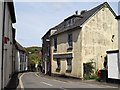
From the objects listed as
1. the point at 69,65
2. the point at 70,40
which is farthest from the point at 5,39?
A: the point at 69,65

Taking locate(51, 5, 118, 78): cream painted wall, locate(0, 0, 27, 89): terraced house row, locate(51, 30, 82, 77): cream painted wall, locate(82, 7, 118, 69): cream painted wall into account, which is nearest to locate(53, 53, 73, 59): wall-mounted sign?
locate(51, 30, 82, 77): cream painted wall

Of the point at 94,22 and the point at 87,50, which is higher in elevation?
the point at 94,22

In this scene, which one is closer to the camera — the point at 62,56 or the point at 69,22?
the point at 62,56

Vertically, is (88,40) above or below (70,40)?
below

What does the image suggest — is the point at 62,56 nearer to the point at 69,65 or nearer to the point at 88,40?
the point at 69,65

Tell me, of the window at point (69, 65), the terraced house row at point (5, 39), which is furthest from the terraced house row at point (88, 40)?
the terraced house row at point (5, 39)

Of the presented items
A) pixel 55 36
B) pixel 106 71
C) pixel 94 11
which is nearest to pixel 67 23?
pixel 55 36

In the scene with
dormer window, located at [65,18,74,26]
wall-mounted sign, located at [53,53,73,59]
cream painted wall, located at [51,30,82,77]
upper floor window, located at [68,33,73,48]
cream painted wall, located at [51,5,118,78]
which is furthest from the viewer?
dormer window, located at [65,18,74,26]

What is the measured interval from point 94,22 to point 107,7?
327cm

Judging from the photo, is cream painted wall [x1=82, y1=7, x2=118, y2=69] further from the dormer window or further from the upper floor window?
the dormer window

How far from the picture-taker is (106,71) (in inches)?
1096

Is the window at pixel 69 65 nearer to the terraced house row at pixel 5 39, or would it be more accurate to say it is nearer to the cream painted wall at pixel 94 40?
the cream painted wall at pixel 94 40

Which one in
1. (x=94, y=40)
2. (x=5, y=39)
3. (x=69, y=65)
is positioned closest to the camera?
(x=5, y=39)

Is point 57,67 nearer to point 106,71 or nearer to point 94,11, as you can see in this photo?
point 94,11
